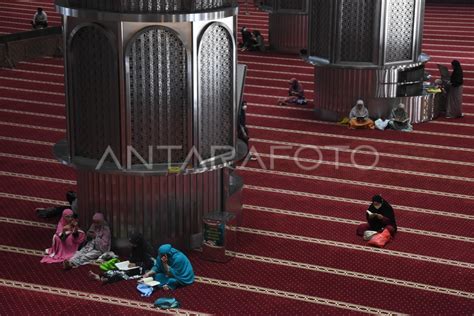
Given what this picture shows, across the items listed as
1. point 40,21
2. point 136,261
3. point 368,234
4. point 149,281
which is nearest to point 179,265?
point 149,281

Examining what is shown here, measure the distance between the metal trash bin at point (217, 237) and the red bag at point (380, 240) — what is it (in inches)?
55.4

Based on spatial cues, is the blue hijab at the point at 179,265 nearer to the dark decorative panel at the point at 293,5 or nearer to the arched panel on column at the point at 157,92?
the arched panel on column at the point at 157,92

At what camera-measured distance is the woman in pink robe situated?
8.41 m

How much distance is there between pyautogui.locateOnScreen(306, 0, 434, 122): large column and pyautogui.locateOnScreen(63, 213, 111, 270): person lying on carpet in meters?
5.81

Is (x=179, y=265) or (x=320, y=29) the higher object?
(x=320, y=29)

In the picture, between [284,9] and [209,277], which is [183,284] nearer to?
[209,277]

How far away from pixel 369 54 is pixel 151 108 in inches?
227

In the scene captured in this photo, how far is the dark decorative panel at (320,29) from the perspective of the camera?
42.7 feet

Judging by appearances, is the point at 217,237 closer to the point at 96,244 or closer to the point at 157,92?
the point at 96,244

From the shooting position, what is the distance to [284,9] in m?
18.1

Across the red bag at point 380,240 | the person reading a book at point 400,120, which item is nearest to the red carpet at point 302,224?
the red bag at point 380,240

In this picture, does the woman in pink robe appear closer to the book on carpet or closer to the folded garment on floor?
the book on carpet

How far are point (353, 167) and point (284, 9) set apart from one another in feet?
24.8

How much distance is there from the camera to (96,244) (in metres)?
8.43
